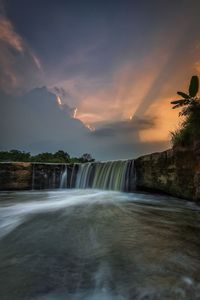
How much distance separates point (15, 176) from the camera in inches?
590

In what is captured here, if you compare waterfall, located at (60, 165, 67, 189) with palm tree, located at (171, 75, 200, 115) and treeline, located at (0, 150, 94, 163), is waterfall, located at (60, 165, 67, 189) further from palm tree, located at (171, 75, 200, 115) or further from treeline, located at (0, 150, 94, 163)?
palm tree, located at (171, 75, 200, 115)

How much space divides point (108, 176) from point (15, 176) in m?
6.21

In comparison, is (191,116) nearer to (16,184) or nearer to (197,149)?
(197,149)

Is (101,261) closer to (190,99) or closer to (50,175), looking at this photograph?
(190,99)

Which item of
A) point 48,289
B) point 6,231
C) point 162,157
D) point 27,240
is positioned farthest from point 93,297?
point 162,157

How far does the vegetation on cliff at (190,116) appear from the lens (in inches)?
300

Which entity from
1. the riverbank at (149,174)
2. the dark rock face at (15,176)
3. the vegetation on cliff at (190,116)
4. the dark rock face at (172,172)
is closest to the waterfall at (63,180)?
the riverbank at (149,174)

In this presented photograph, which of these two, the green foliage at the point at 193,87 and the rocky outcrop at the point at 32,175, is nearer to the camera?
the green foliage at the point at 193,87

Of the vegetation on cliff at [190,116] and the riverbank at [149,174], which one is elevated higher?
the vegetation on cliff at [190,116]

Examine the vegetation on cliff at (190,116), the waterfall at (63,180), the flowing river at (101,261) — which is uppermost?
the vegetation on cliff at (190,116)

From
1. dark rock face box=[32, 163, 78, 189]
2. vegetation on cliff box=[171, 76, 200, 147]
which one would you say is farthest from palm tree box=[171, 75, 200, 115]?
dark rock face box=[32, 163, 78, 189]

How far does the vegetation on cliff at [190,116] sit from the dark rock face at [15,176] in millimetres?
10205

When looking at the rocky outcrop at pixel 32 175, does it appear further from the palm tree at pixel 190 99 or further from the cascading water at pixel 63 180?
the palm tree at pixel 190 99

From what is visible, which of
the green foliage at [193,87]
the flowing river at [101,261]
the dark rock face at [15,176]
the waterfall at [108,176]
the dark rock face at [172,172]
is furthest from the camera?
the dark rock face at [15,176]
